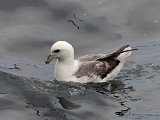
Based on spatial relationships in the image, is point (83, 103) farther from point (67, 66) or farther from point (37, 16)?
point (37, 16)

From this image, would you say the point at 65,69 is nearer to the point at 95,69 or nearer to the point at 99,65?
the point at 95,69

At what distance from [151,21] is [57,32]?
2600mm

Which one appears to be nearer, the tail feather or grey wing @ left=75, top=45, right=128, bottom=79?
grey wing @ left=75, top=45, right=128, bottom=79

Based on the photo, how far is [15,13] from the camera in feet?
50.8

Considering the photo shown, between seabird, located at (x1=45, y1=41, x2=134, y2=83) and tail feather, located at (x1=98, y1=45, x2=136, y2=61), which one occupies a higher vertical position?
tail feather, located at (x1=98, y1=45, x2=136, y2=61)

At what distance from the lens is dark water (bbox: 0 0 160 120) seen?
982 cm

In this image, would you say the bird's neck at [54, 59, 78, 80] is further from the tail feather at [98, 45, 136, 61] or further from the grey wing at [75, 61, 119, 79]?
the tail feather at [98, 45, 136, 61]

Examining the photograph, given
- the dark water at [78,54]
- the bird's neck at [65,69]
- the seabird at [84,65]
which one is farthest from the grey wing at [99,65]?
the dark water at [78,54]

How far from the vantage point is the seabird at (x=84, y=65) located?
472 inches

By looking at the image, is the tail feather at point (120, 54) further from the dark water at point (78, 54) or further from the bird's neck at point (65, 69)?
the bird's neck at point (65, 69)

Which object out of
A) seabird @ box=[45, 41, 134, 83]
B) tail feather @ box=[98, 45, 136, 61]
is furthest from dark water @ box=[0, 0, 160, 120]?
tail feather @ box=[98, 45, 136, 61]

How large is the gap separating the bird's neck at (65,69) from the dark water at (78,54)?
0.72 ft

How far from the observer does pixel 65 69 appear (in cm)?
1214

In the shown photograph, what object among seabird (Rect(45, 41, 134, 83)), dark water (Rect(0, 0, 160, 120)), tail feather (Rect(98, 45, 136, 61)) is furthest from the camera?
tail feather (Rect(98, 45, 136, 61))
